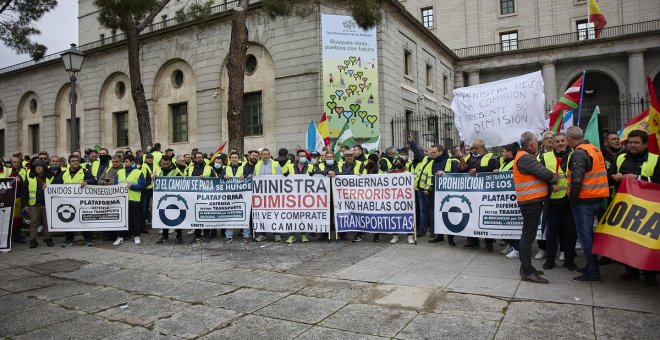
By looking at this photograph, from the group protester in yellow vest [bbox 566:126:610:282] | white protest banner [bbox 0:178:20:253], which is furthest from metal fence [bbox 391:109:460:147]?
white protest banner [bbox 0:178:20:253]

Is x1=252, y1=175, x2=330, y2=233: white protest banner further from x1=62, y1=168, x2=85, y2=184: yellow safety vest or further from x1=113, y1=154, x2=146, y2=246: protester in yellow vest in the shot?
x1=62, y1=168, x2=85, y2=184: yellow safety vest

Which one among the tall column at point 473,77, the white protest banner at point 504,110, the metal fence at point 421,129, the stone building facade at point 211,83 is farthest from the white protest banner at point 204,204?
the tall column at point 473,77

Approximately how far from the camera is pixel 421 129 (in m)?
25.8

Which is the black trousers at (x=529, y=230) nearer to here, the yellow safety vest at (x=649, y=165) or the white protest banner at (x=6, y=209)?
the yellow safety vest at (x=649, y=165)

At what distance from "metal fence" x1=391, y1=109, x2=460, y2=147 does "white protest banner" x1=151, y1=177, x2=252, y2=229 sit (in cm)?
1119

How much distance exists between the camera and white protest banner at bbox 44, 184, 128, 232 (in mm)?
9141

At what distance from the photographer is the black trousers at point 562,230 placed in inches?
243

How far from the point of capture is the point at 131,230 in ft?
32.1

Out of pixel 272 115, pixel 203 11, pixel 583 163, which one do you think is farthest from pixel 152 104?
pixel 583 163

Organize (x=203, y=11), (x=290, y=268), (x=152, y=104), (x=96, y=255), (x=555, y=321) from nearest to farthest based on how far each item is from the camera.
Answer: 1. (x=555, y=321)
2. (x=290, y=268)
3. (x=96, y=255)
4. (x=203, y=11)
5. (x=152, y=104)

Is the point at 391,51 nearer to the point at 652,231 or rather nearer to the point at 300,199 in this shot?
the point at 300,199

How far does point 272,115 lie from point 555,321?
18.4 m

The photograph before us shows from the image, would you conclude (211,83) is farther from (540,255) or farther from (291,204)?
(540,255)

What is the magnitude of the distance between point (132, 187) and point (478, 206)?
7.01 m
